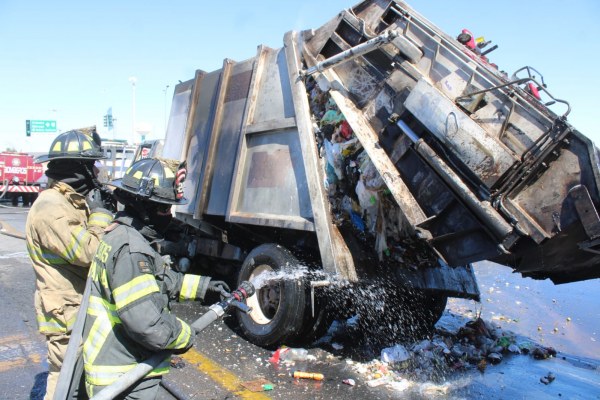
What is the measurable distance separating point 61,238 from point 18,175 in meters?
18.5

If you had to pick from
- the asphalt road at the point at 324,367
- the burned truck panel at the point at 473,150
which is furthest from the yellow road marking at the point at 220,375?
the burned truck panel at the point at 473,150

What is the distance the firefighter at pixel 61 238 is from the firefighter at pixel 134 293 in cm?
54

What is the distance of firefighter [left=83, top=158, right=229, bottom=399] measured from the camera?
6.07 feet

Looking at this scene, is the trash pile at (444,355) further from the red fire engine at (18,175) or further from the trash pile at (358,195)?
the red fire engine at (18,175)

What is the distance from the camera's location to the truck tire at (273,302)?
3912mm

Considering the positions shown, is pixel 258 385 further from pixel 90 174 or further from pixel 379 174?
pixel 90 174

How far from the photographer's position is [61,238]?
8.14 ft

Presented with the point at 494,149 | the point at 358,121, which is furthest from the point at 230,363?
the point at 494,149

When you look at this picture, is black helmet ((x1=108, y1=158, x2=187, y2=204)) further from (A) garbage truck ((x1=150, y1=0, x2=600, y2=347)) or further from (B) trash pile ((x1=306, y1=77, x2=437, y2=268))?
(B) trash pile ((x1=306, y1=77, x2=437, y2=268))

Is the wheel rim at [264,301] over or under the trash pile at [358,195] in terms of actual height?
under

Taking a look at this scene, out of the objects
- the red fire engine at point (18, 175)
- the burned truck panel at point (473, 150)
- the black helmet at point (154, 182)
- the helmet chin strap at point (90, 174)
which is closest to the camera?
the black helmet at point (154, 182)

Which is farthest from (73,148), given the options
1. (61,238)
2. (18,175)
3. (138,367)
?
(18,175)

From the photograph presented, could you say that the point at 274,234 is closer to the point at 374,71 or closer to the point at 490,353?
the point at 374,71

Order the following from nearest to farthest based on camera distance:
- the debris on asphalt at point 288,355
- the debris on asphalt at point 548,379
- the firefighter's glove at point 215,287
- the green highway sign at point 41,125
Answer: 1. the firefighter's glove at point 215,287
2. the debris on asphalt at point 548,379
3. the debris on asphalt at point 288,355
4. the green highway sign at point 41,125
